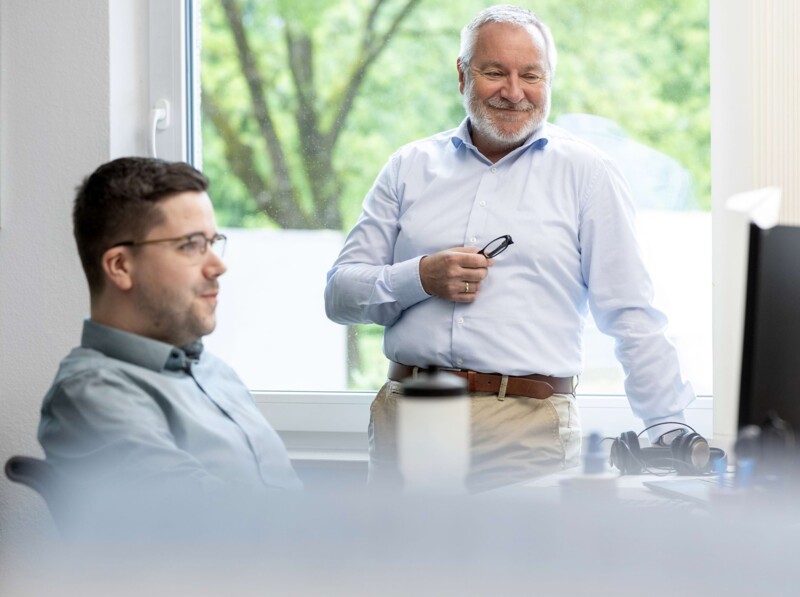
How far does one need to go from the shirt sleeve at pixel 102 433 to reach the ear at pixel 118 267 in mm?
191

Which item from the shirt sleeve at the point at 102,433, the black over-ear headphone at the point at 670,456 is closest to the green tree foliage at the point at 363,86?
the black over-ear headphone at the point at 670,456

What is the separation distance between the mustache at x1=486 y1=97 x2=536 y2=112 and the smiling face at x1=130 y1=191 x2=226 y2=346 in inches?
39.7

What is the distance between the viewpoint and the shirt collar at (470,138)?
94.0 inches

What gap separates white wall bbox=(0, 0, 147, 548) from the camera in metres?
2.63

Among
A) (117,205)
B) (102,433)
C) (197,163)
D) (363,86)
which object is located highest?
(363,86)

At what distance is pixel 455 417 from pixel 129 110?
2140 millimetres

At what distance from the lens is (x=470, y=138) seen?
247 cm

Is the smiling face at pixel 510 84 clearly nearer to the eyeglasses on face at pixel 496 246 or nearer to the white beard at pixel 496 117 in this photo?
the white beard at pixel 496 117

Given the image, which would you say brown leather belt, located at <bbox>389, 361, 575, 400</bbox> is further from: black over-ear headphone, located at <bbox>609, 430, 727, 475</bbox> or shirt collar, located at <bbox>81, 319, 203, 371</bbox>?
shirt collar, located at <bbox>81, 319, 203, 371</bbox>

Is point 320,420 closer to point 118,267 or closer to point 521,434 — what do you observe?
point 521,434

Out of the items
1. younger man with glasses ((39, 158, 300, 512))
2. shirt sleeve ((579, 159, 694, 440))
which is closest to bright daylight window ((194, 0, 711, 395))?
shirt sleeve ((579, 159, 694, 440))

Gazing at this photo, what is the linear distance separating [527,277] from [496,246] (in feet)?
0.34

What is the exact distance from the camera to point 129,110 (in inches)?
108

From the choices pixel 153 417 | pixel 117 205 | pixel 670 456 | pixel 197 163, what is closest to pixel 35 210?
pixel 197 163
